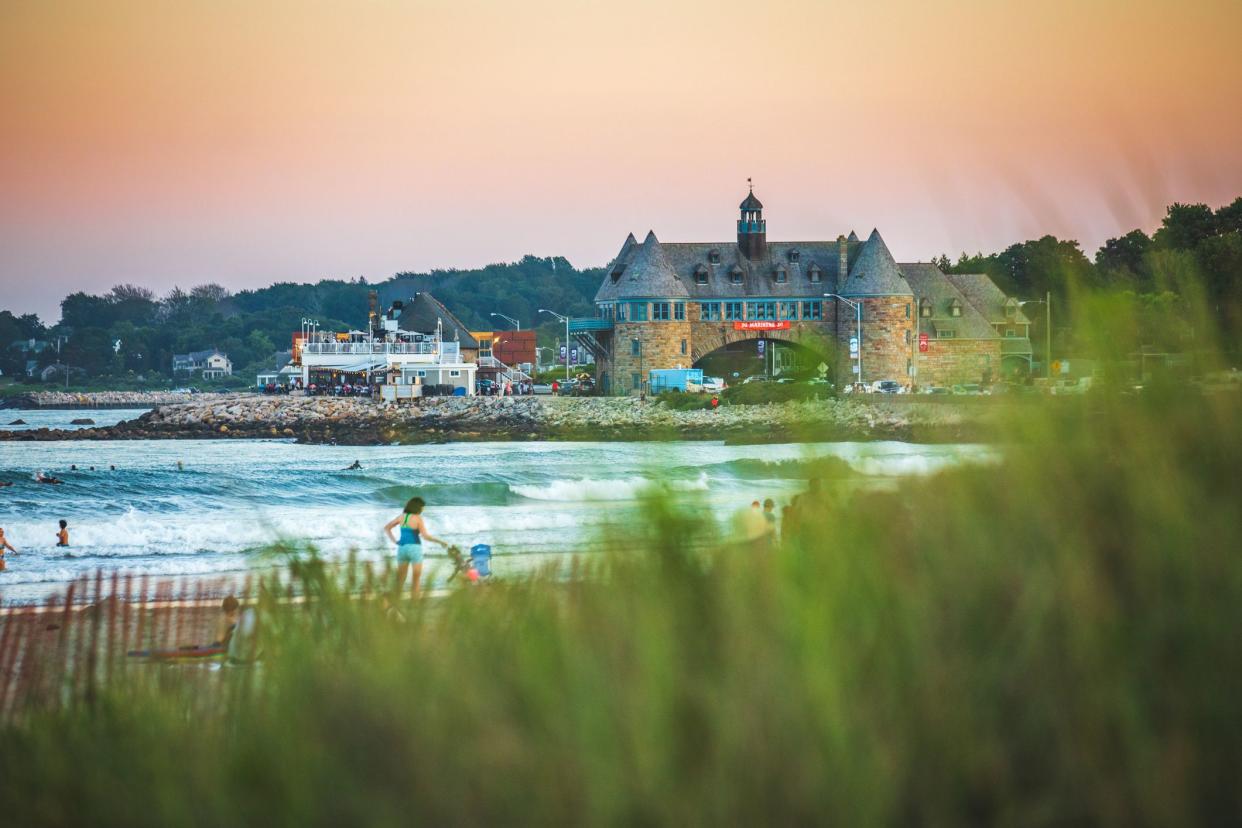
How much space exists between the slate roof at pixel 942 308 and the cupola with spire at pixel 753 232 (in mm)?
7623

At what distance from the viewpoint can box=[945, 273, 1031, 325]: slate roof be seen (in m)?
69.2

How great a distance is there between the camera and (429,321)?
8731 cm

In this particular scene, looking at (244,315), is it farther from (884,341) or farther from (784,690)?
(784,690)

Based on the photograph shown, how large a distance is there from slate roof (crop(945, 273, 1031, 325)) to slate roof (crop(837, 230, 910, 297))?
19.9 feet

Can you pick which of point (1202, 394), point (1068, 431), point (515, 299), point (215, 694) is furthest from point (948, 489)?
point (515, 299)

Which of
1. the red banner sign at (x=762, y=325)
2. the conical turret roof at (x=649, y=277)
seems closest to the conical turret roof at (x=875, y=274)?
the red banner sign at (x=762, y=325)

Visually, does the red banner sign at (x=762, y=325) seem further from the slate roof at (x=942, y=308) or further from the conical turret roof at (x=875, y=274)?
the slate roof at (x=942, y=308)

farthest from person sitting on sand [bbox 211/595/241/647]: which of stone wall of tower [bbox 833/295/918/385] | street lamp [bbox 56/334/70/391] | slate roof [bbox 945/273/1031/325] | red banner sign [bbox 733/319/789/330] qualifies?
street lamp [bbox 56/334/70/391]

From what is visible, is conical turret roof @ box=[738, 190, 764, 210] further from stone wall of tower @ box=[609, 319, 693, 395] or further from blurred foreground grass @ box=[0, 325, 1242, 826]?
blurred foreground grass @ box=[0, 325, 1242, 826]

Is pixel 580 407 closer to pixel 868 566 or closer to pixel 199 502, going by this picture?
pixel 199 502

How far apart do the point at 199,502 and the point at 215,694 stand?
26874mm

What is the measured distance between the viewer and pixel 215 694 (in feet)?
14.1

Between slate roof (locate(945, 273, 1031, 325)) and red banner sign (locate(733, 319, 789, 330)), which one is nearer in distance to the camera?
red banner sign (locate(733, 319, 789, 330))

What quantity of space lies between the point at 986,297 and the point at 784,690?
7084cm
